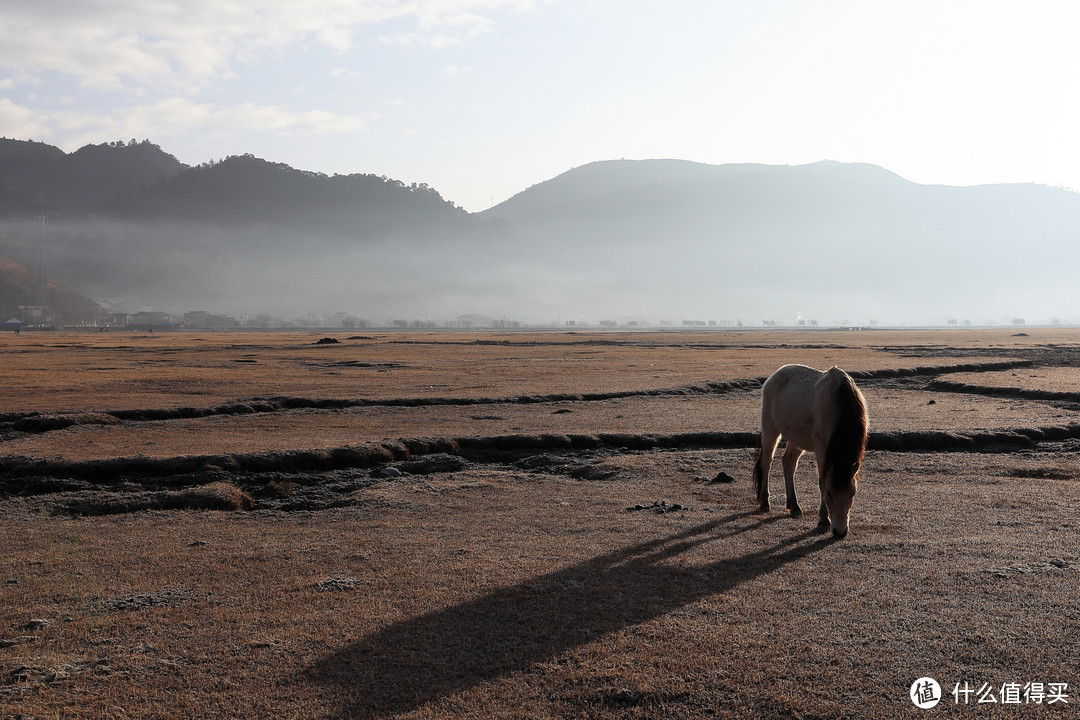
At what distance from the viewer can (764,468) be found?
1134 centimetres

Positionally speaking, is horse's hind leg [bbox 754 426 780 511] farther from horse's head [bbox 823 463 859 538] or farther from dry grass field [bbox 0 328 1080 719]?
horse's head [bbox 823 463 859 538]

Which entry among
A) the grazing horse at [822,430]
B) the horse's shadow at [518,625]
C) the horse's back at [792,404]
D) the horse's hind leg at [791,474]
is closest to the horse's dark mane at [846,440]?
the grazing horse at [822,430]

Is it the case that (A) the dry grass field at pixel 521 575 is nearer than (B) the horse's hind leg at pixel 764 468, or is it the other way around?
(A) the dry grass field at pixel 521 575

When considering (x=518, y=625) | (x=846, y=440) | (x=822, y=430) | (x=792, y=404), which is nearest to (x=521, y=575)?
(x=518, y=625)

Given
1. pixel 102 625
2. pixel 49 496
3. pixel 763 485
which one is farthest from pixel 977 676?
pixel 49 496

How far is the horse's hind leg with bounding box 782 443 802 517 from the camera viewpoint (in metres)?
10.9

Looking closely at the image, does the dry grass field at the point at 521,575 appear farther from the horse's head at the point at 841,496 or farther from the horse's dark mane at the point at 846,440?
the horse's dark mane at the point at 846,440

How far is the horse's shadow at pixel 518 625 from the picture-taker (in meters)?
5.62

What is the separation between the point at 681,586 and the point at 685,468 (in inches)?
267

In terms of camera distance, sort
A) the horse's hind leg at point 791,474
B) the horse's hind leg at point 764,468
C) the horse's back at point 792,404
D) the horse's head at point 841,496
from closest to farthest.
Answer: the horse's head at point 841,496 < the horse's back at point 792,404 < the horse's hind leg at point 791,474 < the horse's hind leg at point 764,468

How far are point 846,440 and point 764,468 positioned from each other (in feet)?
6.23

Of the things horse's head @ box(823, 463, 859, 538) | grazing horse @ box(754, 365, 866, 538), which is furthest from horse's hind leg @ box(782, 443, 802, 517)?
horse's head @ box(823, 463, 859, 538)

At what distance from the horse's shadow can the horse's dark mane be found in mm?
1091

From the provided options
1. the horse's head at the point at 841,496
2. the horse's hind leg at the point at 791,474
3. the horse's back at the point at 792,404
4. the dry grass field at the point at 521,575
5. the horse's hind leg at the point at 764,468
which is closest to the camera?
the dry grass field at the point at 521,575
